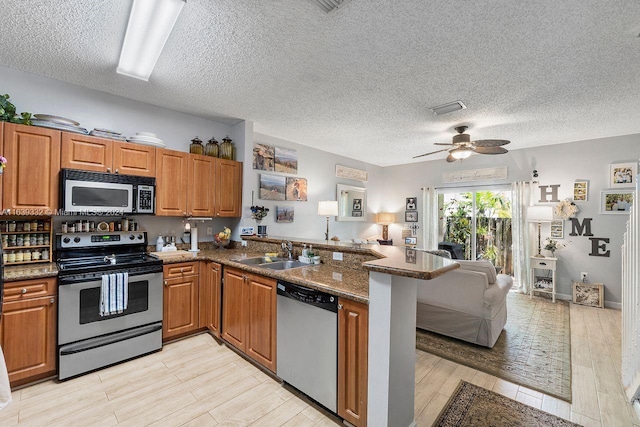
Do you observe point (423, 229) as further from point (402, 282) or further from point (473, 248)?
point (402, 282)

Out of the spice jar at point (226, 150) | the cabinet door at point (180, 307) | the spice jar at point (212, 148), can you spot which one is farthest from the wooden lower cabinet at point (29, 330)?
the spice jar at point (226, 150)

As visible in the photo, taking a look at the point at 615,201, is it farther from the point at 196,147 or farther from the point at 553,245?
the point at 196,147

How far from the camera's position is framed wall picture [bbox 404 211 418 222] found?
22.0 ft

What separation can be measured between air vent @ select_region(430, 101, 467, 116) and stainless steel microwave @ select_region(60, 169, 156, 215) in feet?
11.1

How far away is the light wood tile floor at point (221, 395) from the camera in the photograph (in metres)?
1.93

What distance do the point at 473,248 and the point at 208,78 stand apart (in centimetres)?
583

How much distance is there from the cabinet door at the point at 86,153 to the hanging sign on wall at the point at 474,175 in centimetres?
595

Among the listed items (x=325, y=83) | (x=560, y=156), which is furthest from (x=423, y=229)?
(x=325, y=83)

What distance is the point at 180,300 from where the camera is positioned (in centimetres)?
303

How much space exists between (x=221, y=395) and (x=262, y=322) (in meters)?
0.60

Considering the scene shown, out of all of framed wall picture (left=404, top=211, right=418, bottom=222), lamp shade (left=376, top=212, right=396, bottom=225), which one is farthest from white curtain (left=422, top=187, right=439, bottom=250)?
lamp shade (left=376, top=212, right=396, bottom=225)

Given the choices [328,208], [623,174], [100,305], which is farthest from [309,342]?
[623,174]

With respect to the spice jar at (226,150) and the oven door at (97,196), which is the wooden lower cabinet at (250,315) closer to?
the oven door at (97,196)

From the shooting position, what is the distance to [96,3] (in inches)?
70.1
